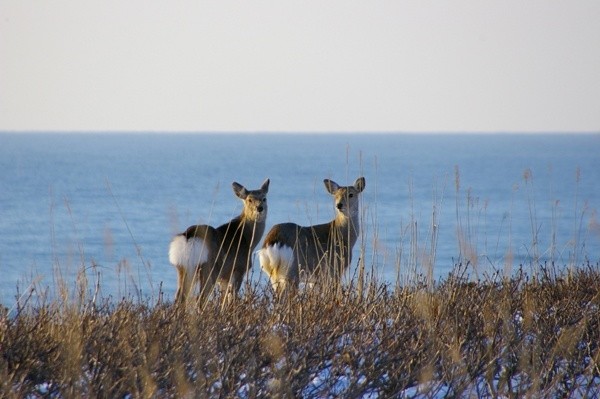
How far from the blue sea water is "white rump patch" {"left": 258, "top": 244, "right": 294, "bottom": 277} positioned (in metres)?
0.38

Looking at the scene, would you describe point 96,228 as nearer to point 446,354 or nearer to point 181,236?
point 181,236

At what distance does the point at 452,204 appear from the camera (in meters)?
53.5

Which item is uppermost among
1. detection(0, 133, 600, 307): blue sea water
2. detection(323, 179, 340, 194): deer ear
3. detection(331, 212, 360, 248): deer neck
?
detection(323, 179, 340, 194): deer ear

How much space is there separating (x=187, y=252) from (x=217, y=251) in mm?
476

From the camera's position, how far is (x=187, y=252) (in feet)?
32.4

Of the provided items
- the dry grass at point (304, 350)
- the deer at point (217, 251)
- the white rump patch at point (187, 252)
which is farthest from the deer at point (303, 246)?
the dry grass at point (304, 350)

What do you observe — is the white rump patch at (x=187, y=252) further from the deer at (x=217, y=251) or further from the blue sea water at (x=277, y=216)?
the blue sea water at (x=277, y=216)

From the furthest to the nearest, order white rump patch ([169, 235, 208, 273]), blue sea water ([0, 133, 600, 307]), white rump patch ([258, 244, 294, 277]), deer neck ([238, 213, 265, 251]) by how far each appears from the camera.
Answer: deer neck ([238, 213, 265, 251]), white rump patch ([258, 244, 294, 277]), white rump patch ([169, 235, 208, 273]), blue sea water ([0, 133, 600, 307])

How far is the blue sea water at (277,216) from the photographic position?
9.20 metres

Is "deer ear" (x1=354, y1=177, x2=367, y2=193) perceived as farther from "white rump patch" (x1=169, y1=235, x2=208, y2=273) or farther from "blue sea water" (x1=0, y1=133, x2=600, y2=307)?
"white rump patch" (x1=169, y1=235, x2=208, y2=273)

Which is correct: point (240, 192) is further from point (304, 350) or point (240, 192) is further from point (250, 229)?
point (304, 350)

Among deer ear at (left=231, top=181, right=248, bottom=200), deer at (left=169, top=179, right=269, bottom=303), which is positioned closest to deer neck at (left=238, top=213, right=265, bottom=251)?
deer at (left=169, top=179, right=269, bottom=303)

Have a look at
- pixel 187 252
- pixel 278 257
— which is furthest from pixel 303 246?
pixel 187 252

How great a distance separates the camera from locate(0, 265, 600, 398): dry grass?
570cm
